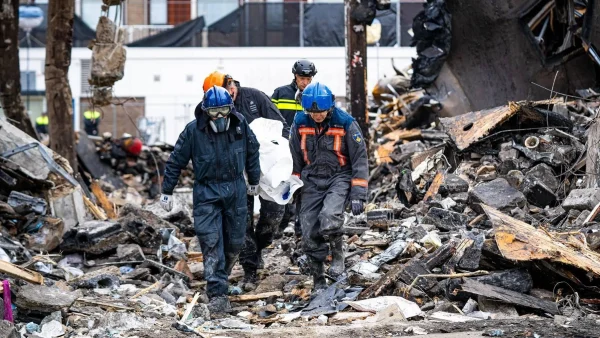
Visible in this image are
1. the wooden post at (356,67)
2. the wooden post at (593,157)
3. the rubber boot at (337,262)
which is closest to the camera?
the rubber boot at (337,262)

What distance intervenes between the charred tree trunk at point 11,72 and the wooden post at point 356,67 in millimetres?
5191

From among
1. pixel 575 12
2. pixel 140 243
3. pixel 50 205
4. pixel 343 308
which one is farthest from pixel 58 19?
pixel 343 308

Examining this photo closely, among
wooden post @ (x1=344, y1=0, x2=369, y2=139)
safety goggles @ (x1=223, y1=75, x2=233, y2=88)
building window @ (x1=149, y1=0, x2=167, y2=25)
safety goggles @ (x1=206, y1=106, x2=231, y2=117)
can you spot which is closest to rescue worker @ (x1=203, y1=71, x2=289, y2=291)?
safety goggles @ (x1=223, y1=75, x2=233, y2=88)

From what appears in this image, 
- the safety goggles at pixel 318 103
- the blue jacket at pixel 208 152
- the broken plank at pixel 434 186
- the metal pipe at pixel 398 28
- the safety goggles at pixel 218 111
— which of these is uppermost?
the metal pipe at pixel 398 28

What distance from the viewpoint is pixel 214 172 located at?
870 cm

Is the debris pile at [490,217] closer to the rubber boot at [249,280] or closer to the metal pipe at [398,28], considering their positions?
the rubber boot at [249,280]

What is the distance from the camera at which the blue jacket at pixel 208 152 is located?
8664 millimetres

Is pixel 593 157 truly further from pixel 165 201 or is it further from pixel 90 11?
pixel 90 11

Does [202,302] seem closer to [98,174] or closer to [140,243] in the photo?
[140,243]

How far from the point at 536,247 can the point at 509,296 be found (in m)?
0.43

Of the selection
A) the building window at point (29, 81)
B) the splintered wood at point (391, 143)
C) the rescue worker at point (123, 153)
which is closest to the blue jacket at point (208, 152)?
the splintered wood at point (391, 143)

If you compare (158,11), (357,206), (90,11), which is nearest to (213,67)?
(158,11)

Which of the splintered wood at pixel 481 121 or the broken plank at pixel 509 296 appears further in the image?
the splintered wood at pixel 481 121

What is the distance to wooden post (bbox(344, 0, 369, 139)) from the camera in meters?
15.1
